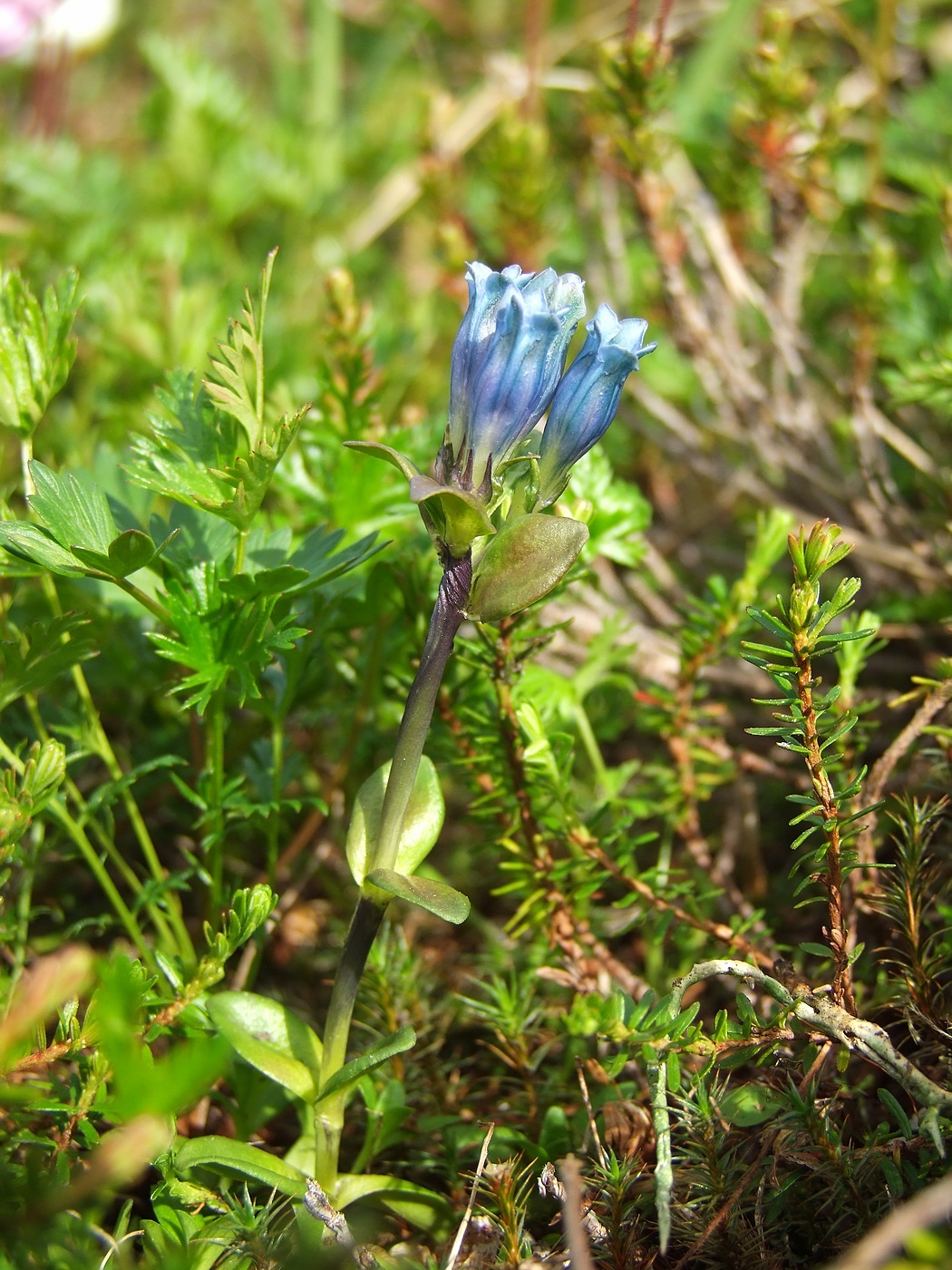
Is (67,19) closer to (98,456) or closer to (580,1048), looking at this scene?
(98,456)

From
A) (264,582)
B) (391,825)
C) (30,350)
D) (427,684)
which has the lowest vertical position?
(391,825)

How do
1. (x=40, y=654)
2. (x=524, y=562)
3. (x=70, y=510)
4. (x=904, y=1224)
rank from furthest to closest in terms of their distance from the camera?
(x=40, y=654) < (x=70, y=510) < (x=524, y=562) < (x=904, y=1224)

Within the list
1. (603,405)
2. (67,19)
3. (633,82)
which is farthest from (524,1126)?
(67,19)

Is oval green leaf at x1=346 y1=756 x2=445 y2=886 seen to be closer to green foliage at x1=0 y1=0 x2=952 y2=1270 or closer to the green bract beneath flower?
green foliage at x1=0 y1=0 x2=952 y2=1270

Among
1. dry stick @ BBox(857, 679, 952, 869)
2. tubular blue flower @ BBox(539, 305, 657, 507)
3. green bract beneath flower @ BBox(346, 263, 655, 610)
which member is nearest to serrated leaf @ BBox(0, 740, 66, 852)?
green bract beneath flower @ BBox(346, 263, 655, 610)

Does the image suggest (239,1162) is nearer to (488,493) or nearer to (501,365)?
(488,493)

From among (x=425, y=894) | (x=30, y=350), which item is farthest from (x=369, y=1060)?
(x=30, y=350)

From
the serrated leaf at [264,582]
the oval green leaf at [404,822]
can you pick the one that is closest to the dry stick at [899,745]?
the oval green leaf at [404,822]
